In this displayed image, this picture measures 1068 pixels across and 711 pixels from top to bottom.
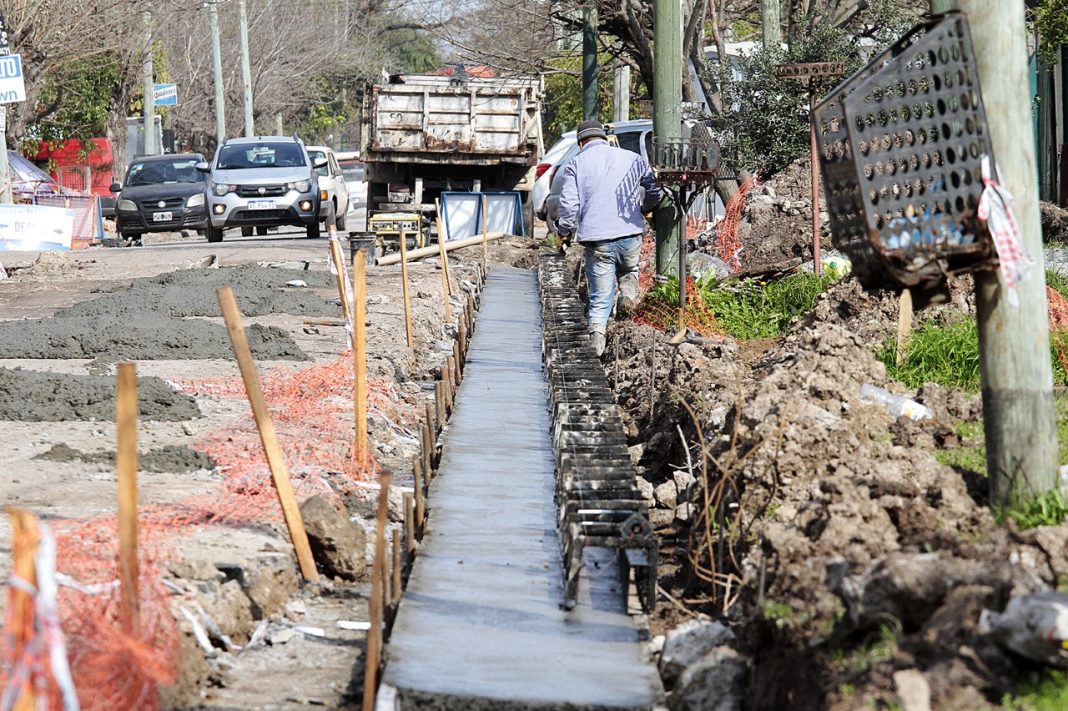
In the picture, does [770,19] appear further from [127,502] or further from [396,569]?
[127,502]

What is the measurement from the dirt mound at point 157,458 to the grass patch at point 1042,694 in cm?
511

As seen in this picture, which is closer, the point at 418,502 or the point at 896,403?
the point at 418,502

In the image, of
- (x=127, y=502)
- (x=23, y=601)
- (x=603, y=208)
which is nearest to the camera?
(x=23, y=601)

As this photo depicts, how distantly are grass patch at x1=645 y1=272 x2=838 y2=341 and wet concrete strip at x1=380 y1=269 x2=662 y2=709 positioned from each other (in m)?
3.18

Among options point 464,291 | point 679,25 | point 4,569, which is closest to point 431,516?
point 4,569

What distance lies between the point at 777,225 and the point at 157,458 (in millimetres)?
9626

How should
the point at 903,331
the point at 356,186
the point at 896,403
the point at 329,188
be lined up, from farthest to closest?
1. the point at 356,186
2. the point at 329,188
3. the point at 903,331
4. the point at 896,403

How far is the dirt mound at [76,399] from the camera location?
9.27 meters

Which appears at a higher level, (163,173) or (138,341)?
(163,173)

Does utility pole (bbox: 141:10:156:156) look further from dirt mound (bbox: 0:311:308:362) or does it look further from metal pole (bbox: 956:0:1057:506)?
metal pole (bbox: 956:0:1057:506)

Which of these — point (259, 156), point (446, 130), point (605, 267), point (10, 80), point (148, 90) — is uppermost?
point (148, 90)

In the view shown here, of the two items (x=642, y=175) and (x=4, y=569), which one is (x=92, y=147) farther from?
(x=4, y=569)

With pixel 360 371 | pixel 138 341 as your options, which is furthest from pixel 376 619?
pixel 138 341

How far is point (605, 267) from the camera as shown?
12.0m
